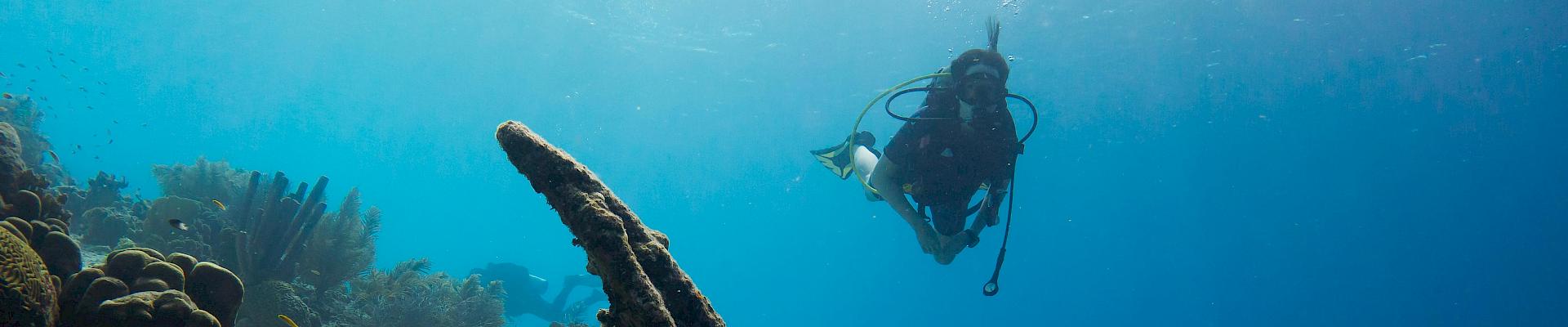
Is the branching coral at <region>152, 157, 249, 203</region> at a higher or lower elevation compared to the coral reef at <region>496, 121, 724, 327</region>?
higher

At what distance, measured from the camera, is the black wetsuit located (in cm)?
596

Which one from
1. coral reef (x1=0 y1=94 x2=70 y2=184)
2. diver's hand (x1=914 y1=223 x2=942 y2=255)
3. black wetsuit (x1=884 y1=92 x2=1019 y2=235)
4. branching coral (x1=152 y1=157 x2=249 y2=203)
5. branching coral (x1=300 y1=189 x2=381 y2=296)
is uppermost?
coral reef (x1=0 y1=94 x2=70 y2=184)

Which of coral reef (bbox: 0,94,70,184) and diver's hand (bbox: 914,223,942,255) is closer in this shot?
diver's hand (bbox: 914,223,942,255)

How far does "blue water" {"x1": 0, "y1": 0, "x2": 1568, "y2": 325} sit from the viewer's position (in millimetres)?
29500

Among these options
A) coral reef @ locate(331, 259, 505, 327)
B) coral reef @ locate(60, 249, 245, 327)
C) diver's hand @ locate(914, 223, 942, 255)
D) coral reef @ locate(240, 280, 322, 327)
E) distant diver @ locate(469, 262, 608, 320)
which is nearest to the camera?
coral reef @ locate(60, 249, 245, 327)

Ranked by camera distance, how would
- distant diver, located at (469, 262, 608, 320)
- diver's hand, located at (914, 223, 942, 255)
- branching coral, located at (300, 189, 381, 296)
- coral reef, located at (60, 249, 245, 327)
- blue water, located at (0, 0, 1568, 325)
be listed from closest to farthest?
coral reef, located at (60, 249, 245, 327), diver's hand, located at (914, 223, 942, 255), branching coral, located at (300, 189, 381, 296), distant diver, located at (469, 262, 608, 320), blue water, located at (0, 0, 1568, 325)

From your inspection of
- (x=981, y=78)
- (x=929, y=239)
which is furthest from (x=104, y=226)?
(x=981, y=78)

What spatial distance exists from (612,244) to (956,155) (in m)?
5.11

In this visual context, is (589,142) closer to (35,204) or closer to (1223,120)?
(1223,120)

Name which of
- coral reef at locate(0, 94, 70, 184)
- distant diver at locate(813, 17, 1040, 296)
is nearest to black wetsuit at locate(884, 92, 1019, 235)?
distant diver at locate(813, 17, 1040, 296)

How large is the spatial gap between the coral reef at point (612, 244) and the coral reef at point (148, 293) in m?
1.93

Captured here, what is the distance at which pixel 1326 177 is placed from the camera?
4781cm

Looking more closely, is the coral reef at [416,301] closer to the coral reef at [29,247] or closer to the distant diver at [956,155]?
the coral reef at [29,247]

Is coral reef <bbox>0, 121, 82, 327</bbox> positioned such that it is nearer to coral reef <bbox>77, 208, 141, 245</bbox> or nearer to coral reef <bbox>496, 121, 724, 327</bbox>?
coral reef <bbox>496, 121, 724, 327</bbox>
